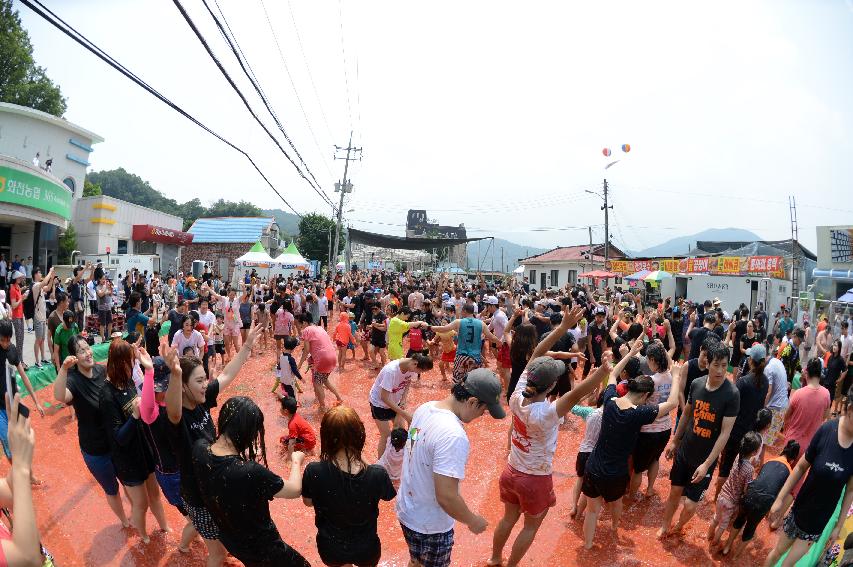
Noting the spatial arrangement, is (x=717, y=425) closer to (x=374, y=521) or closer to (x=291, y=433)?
(x=374, y=521)

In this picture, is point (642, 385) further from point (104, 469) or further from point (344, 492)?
point (104, 469)

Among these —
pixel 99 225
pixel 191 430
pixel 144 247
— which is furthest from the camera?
pixel 144 247

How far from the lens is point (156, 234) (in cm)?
3036

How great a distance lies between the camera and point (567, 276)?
44.1m

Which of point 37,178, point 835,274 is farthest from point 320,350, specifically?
point 835,274

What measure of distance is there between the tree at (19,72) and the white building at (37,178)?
14.2 m

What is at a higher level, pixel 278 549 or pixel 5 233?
pixel 5 233

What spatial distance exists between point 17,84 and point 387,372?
42.7 m

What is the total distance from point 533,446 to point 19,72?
148 feet

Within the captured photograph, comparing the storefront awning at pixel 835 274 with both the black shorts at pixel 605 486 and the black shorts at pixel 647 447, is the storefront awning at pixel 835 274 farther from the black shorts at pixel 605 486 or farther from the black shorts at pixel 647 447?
the black shorts at pixel 605 486

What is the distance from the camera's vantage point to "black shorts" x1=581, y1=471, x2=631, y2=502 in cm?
418

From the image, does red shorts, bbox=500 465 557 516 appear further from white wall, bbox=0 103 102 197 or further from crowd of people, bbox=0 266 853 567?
white wall, bbox=0 103 102 197

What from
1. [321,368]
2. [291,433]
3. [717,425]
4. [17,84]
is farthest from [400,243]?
[17,84]

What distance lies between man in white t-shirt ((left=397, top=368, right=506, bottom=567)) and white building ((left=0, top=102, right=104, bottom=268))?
19.2 m
